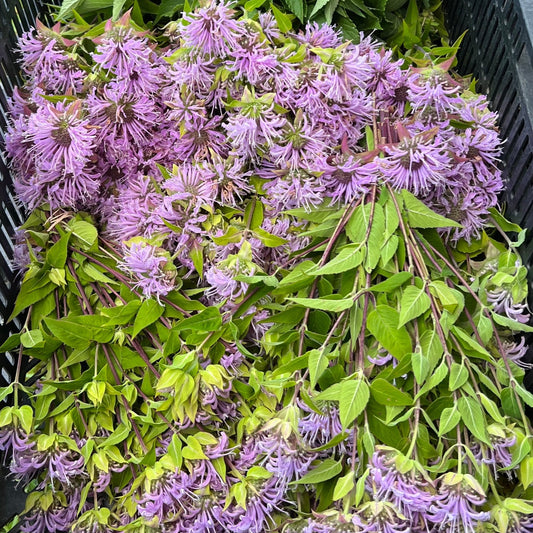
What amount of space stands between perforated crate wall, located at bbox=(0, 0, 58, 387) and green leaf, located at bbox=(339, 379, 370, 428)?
Result: 366 millimetres

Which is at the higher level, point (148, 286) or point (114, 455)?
point (148, 286)

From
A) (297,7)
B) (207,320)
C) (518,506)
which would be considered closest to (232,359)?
(207,320)

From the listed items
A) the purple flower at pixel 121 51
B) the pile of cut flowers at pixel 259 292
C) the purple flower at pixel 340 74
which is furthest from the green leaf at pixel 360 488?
the purple flower at pixel 121 51

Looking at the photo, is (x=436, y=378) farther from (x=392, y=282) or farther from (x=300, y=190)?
(x=300, y=190)

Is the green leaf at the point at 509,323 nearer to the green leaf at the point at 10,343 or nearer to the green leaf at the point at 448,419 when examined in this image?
the green leaf at the point at 448,419

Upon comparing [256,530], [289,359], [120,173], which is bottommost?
[256,530]

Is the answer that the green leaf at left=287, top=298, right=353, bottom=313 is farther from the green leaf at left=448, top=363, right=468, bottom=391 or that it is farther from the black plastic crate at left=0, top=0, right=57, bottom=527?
the black plastic crate at left=0, top=0, right=57, bottom=527

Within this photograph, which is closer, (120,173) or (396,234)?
(396,234)

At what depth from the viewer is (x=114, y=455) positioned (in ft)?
1.82

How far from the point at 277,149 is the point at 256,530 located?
0.33 m

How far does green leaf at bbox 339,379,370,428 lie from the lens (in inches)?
17.7

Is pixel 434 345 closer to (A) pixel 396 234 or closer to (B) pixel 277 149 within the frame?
(A) pixel 396 234

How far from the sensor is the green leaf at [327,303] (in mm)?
488

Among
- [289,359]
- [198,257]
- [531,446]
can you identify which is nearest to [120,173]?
[198,257]
